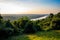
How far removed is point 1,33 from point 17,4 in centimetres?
143

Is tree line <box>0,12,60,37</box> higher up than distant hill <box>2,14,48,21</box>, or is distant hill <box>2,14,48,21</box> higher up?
distant hill <box>2,14,48,21</box>

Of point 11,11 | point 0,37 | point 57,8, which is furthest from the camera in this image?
point 57,8

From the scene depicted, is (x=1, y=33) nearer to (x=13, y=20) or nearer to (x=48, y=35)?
(x=13, y=20)

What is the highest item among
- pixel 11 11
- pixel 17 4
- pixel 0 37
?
pixel 17 4

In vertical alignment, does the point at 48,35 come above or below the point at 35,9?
below

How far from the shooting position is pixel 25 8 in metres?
4.95

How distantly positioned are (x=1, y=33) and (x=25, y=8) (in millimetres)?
1509

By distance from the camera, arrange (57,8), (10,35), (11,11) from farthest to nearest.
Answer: (57,8) → (11,11) → (10,35)

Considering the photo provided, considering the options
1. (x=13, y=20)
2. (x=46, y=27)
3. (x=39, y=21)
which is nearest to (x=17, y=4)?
(x=13, y=20)

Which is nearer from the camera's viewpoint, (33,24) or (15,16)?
(15,16)

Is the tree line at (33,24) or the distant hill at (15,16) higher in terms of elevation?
the distant hill at (15,16)

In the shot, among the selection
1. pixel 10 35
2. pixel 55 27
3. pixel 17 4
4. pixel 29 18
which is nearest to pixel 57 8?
pixel 55 27

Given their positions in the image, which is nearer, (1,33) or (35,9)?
(1,33)

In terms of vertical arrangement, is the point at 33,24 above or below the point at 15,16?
below
